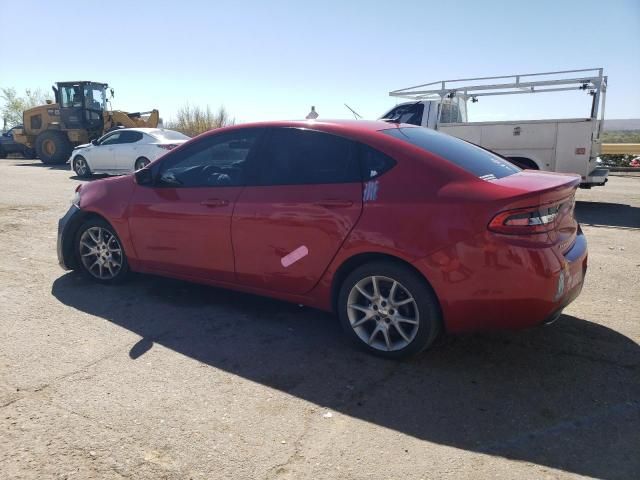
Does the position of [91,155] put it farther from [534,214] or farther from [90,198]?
[534,214]

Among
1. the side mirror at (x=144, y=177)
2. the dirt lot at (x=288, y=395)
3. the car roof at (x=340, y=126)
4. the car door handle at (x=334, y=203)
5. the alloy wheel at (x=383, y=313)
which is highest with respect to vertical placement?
the car roof at (x=340, y=126)

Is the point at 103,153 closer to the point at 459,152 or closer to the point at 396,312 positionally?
the point at 459,152

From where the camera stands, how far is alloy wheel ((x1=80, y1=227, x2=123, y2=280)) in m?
5.07

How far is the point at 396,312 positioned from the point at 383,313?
0.10 m

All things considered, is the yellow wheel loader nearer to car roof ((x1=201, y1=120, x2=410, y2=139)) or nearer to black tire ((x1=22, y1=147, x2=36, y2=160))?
black tire ((x1=22, y1=147, x2=36, y2=160))

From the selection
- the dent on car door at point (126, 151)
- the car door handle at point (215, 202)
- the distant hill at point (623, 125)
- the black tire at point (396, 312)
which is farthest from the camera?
the distant hill at point (623, 125)

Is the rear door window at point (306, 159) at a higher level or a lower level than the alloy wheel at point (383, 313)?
higher

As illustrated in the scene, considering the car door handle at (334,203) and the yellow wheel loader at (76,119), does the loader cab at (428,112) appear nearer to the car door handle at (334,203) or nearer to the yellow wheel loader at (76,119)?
the car door handle at (334,203)

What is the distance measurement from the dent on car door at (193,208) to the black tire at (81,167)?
493 inches

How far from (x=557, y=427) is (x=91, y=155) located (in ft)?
51.4

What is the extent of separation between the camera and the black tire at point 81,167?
52.0ft

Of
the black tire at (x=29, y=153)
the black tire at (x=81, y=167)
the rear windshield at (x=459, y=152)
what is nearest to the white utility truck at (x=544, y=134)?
the rear windshield at (x=459, y=152)

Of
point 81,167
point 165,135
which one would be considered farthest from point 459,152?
point 81,167

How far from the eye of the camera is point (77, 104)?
813 inches
